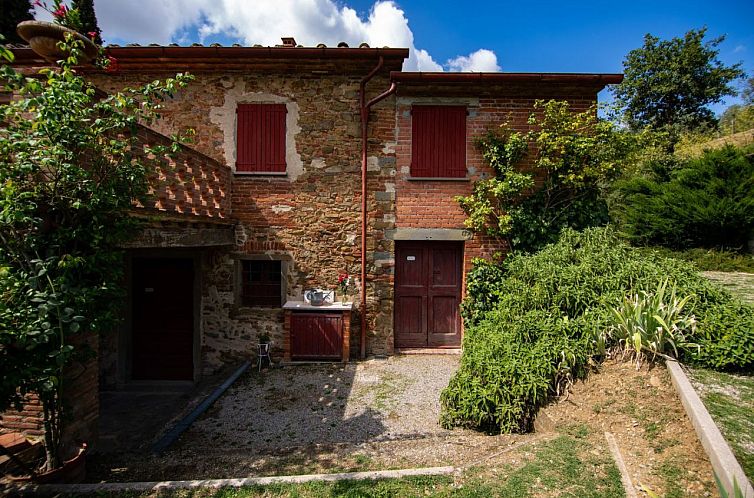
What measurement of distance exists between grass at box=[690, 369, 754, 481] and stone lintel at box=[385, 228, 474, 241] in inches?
166

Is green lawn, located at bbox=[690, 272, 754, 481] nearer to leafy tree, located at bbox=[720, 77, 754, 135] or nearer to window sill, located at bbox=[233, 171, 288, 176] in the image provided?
window sill, located at bbox=[233, 171, 288, 176]

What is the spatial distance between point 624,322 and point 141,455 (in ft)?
19.2

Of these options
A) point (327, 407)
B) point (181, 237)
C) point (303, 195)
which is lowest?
point (327, 407)

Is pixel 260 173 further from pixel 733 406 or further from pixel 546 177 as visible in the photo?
pixel 733 406

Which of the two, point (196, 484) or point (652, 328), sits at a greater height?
point (652, 328)

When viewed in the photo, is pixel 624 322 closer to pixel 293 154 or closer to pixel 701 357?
pixel 701 357

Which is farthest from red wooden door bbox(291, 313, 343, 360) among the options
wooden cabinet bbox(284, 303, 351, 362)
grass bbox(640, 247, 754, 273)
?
grass bbox(640, 247, 754, 273)

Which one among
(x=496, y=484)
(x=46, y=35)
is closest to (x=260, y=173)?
(x=46, y=35)

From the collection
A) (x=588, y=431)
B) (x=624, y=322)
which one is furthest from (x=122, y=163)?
(x=624, y=322)

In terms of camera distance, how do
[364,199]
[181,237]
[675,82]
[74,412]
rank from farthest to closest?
[675,82] < [364,199] < [181,237] < [74,412]

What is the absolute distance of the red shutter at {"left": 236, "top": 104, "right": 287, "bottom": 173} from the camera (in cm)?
723

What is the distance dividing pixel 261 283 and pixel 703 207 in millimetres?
12333

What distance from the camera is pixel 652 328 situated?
12.7 feet

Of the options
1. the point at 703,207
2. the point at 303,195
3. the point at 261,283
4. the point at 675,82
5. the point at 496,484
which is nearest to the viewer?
the point at 496,484
